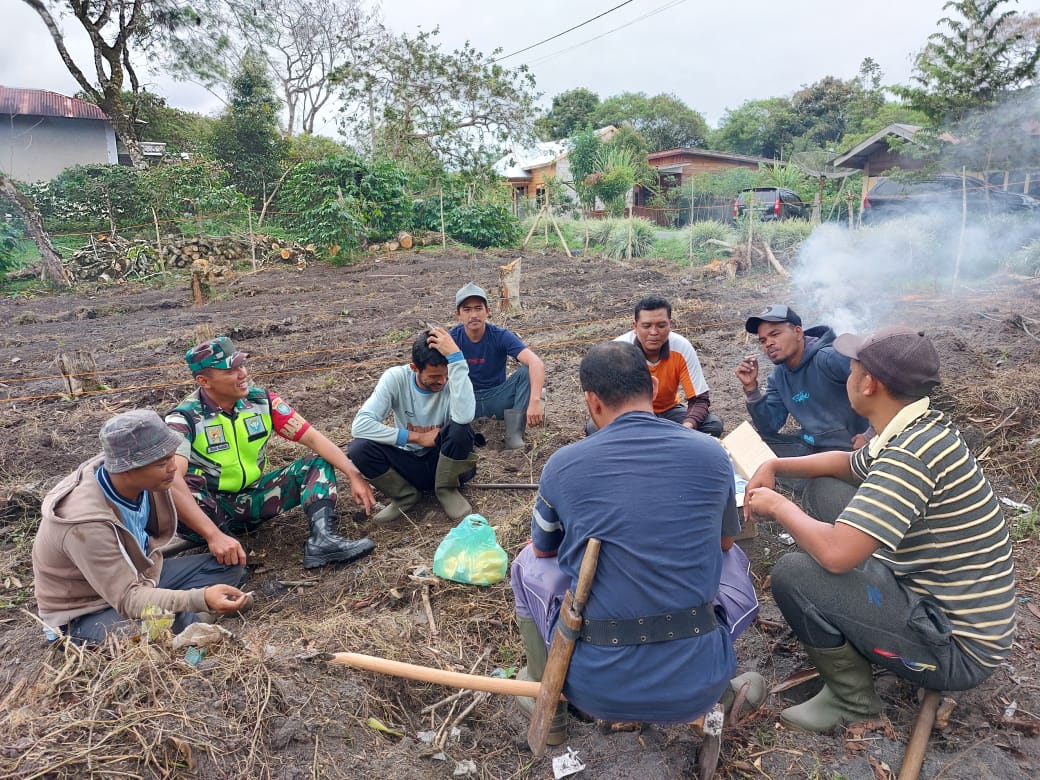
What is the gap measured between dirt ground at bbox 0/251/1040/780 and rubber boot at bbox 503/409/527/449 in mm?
128

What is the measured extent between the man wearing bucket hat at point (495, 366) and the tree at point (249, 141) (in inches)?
725

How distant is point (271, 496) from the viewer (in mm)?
3777

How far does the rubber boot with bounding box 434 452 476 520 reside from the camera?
13.3 ft

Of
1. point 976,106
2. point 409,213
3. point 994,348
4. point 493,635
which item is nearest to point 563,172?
point 409,213

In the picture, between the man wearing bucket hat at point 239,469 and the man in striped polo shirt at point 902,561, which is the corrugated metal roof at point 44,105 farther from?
the man in striped polo shirt at point 902,561

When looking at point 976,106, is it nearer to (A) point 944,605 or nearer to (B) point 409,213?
(A) point 944,605

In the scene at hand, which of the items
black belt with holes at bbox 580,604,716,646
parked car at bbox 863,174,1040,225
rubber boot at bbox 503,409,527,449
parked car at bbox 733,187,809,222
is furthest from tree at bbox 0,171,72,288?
parked car at bbox 733,187,809,222

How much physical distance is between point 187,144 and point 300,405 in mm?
19701

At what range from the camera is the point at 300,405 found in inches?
244

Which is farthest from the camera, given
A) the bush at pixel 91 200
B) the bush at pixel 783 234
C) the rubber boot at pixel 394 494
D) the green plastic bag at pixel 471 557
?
the bush at pixel 91 200

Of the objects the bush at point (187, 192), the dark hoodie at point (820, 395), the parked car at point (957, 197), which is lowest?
the dark hoodie at point (820, 395)

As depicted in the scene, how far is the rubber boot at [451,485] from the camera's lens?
406 cm

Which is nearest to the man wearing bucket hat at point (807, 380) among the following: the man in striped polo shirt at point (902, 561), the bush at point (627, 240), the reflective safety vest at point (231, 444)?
the man in striped polo shirt at point (902, 561)

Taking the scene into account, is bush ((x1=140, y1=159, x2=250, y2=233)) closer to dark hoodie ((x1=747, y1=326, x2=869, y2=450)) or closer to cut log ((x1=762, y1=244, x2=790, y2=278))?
cut log ((x1=762, y1=244, x2=790, y2=278))
